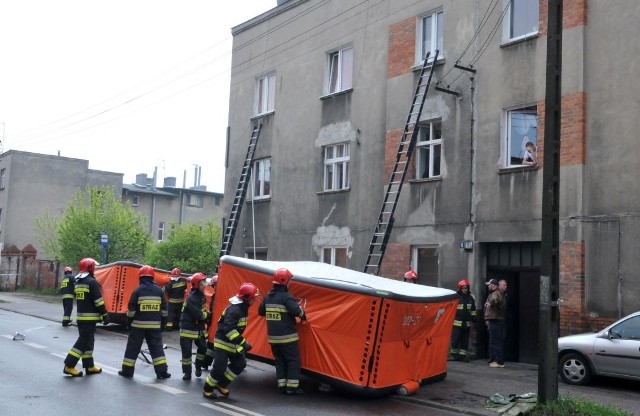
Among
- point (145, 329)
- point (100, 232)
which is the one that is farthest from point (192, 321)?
point (100, 232)

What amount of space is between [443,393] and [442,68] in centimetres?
875

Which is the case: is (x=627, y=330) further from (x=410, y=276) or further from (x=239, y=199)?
(x=239, y=199)

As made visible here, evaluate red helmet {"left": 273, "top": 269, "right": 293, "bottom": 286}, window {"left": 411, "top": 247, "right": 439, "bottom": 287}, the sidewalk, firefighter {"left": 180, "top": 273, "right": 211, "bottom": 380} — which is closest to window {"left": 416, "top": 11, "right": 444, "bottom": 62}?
window {"left": 411, "top": 247, "right": 439, "bottom": 287}

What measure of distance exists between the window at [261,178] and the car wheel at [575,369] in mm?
12285

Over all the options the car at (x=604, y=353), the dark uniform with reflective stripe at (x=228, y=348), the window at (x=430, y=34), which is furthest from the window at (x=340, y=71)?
the dark uniform with reflective stripe at (x=228, y=348)

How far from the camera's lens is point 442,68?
17.3 m

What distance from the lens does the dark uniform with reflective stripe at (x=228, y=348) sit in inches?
393

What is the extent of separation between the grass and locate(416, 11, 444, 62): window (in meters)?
10.1

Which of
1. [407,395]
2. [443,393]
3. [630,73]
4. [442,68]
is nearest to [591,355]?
[443,393]

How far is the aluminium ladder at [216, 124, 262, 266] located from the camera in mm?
22672

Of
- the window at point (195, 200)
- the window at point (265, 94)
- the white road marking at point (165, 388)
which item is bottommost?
the white road marking at point (165, 388)

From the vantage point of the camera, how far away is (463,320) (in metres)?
15.0

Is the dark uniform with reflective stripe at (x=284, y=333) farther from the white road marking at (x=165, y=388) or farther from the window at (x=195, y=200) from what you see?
the window at (x=195, y=200)

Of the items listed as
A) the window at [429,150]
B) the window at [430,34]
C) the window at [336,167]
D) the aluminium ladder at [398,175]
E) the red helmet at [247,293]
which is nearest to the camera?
the red helmet at [247,293]
